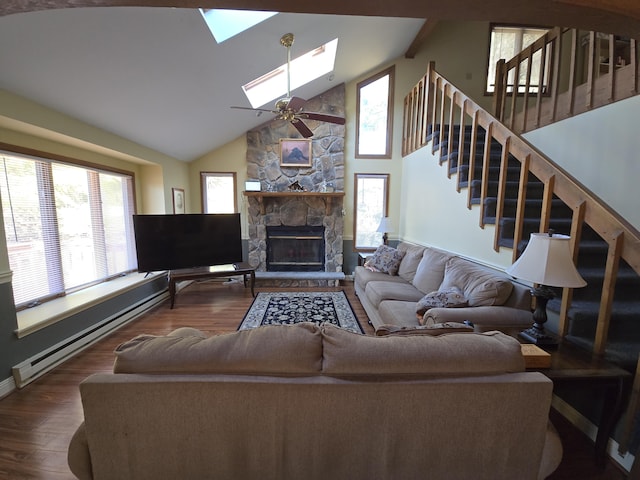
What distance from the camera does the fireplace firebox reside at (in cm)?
540

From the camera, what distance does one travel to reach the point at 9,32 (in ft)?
5.63

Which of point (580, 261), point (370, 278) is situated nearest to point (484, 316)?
point (580, 261)

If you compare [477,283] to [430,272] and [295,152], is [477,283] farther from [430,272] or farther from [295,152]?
[295,152]

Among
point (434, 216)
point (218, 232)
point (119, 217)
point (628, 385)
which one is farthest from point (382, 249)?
point (119, 217)

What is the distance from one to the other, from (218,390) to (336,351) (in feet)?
1.56

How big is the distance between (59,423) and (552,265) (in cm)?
330

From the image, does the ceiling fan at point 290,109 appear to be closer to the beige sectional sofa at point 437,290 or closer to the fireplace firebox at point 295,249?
the beige sectional sofa at point 437,290

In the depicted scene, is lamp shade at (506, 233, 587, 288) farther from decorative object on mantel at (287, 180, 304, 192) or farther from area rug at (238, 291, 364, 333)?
decorative object on mantel at (287, 180, 304, 192)

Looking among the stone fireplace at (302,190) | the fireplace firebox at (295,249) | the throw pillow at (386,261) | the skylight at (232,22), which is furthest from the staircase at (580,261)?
the fireplace firebox at (295,249)

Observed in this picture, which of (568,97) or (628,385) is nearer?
(628,385)

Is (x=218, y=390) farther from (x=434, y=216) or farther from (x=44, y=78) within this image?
(x=434, y=216)

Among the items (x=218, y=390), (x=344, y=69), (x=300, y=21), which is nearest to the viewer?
(x=218, y=390)

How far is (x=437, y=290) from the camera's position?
3.02 meters

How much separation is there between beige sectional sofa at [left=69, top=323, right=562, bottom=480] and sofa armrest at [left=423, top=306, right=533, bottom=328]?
92cm
